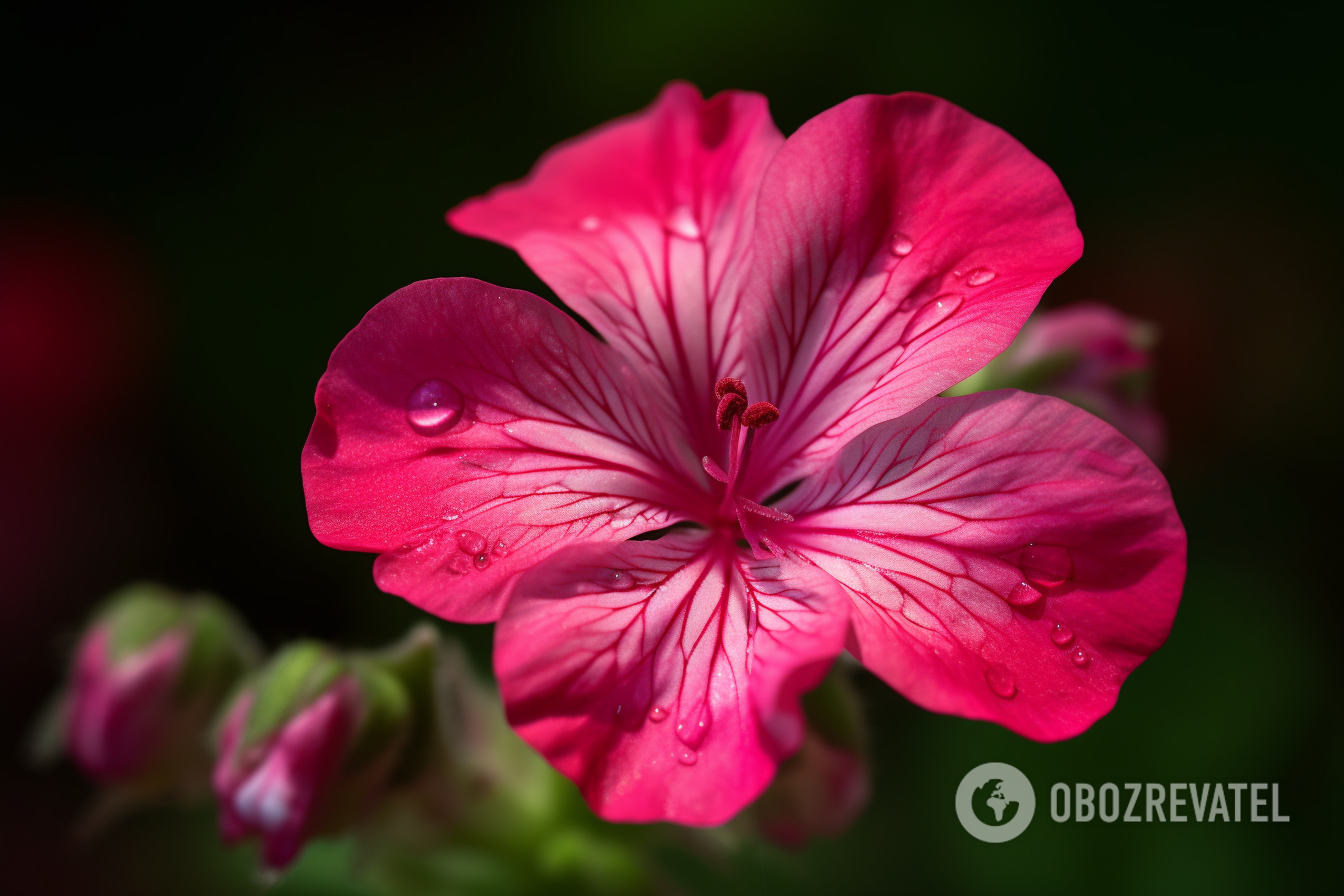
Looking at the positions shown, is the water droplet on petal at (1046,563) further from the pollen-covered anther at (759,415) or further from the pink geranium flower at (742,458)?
the pollen-covered anther at (759,415)

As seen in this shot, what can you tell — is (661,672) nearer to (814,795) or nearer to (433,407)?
(433,407)

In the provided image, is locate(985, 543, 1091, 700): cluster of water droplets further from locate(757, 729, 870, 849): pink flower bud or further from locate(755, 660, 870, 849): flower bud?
locate(757, 729, 870, 849): pink flower bud

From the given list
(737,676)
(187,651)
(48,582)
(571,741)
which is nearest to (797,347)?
(737,676)

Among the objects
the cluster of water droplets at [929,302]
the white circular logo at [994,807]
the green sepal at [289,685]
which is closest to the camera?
the cluster of water droplets at [929,302]

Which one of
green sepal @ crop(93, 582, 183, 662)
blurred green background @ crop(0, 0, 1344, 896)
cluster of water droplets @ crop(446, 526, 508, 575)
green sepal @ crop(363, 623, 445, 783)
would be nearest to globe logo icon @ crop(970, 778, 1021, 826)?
green sepal @ crop(363, 623, 445, 783)

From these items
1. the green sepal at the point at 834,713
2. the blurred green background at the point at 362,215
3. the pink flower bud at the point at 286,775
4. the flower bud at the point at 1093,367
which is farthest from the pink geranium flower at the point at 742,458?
the blurred green background at the point at 362,215

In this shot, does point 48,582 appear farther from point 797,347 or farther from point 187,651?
point 797,347

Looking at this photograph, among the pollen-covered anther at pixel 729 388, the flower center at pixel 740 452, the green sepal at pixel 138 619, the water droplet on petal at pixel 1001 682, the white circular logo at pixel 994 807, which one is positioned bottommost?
the white circular logo at pixel 994 807
